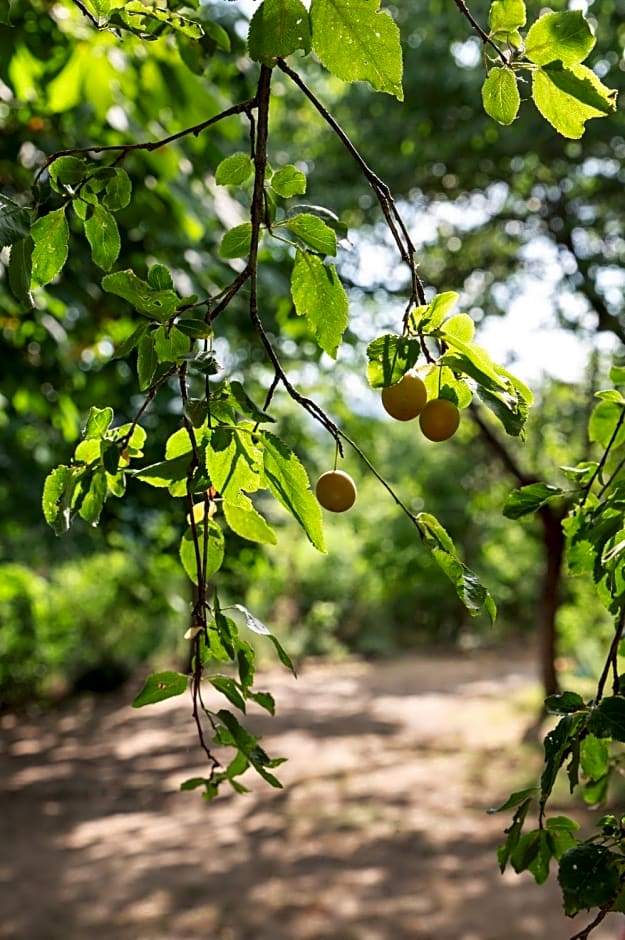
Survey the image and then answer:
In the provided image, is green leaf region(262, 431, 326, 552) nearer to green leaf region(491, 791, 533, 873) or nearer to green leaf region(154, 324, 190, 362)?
green leaf region(154, 324, 190, 362)

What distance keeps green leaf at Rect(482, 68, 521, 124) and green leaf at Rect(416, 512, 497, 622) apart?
208 mm

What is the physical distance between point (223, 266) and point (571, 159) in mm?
3274

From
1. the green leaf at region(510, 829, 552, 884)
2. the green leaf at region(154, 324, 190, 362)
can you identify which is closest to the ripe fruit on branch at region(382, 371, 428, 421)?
the green leaf at region(154, 324, 190, 362)

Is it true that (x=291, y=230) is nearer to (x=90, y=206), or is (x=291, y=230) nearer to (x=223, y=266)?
(x=90, y=206)

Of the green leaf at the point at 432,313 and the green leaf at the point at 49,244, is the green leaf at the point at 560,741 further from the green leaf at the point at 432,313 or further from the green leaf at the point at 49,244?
the green leaf at the point at 49,244

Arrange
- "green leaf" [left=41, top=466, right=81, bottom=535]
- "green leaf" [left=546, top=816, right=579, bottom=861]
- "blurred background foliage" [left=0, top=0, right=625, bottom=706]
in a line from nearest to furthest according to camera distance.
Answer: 1. "green leaf" [left=41, top=466, right=81, bottom=535]
2. "green leaf" [left=546, top=816, right=579, bottom=861]
3. "blurred background foliage" [left=0, top=0, right=625, bottom=706]

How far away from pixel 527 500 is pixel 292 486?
26 centimetres

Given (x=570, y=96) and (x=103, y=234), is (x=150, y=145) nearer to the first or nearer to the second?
(x=103, y=234)

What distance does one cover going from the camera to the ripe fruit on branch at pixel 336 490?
0.58m

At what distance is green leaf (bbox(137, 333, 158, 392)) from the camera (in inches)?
19.7

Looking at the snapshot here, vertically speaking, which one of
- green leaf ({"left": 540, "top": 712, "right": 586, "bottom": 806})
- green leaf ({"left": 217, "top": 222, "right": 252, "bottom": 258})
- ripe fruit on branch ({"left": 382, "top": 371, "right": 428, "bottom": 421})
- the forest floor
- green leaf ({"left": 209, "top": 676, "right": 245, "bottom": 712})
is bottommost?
the forest floor

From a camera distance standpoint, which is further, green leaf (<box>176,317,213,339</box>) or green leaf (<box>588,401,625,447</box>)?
green leaf (<box>588,401,625,447</box>)

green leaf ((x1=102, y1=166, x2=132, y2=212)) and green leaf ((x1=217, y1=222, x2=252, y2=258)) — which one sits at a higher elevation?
green leaf ((x1=102, y1=166, x2=132, y2=212))

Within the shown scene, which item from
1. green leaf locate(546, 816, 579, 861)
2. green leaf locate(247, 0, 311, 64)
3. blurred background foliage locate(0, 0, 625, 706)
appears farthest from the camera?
blurred background foliage locate(0, 0, 625, 706)
